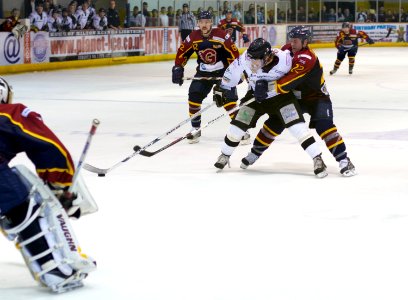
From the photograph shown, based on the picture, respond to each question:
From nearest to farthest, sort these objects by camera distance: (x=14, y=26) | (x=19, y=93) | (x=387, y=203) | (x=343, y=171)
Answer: (x=387, y=203) < (x=343, y=171) < (x=19, y=93) < (x=14, y=26)

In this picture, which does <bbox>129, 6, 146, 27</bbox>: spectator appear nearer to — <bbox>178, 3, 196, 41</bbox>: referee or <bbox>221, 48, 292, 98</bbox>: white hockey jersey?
<bbox>178, 3, 196, 41</bbox>: referee

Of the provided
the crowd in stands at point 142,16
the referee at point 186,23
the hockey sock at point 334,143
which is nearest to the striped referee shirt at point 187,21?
the referee at point 186,23

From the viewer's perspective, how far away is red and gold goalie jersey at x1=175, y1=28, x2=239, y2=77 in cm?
828

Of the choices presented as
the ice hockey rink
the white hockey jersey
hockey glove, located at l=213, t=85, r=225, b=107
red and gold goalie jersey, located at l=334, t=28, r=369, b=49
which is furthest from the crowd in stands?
the white hockey jersey

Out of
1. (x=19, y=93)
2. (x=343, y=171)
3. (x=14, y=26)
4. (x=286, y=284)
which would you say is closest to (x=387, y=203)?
(x=343, y=171)

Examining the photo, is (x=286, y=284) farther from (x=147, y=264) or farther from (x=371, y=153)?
(x=371, y=153)

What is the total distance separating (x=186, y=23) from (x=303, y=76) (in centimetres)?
1556

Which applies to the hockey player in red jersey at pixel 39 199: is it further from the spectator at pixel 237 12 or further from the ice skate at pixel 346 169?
the spectator at pixel 237 12

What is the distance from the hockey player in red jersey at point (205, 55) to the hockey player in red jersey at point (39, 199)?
4.73 m

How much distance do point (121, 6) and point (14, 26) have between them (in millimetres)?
5839

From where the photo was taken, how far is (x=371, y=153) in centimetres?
750

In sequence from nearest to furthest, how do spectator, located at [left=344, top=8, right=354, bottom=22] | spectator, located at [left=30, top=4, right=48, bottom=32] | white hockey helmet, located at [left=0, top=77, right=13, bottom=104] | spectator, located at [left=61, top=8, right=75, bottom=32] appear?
white hockey helmet, located at [left=0, top=77, right=13, bottom=104] → spectator, located at [left=30, top=4, right=48, bottom=32] → spectator, located at [left=61, top=8, right=75, bottom=32] → spectator, located at [left=344, top=8, right=354, bottom=22]

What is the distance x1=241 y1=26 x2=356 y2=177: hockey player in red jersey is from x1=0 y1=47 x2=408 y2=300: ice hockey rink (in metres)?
0.14

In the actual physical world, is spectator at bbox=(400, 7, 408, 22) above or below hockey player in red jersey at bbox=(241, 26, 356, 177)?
above
